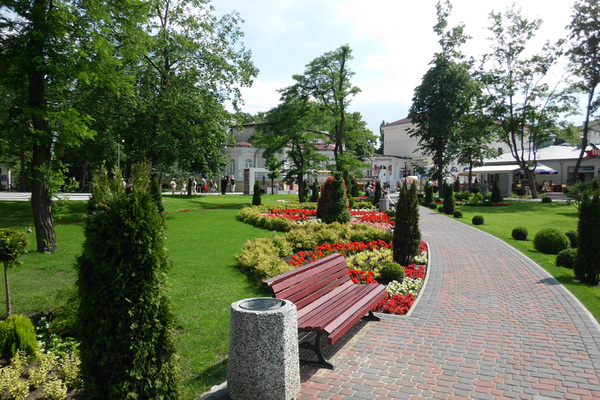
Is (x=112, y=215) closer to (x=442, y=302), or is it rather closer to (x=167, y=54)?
(x=442, y=302)

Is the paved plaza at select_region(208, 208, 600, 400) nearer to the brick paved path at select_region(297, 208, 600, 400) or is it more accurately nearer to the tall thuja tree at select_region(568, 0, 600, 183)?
the brick paved path at select_region(297, 208, 600, 400)

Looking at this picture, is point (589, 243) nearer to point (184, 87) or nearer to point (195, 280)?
point (195, 280)

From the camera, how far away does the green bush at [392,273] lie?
9.48 m

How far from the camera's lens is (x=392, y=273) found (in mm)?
9484

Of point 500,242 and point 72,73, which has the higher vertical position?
point 72,73

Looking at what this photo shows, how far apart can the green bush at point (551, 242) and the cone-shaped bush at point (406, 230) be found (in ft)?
17.7

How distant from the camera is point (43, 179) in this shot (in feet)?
33.9

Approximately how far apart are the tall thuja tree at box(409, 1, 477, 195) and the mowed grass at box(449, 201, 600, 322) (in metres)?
8.39

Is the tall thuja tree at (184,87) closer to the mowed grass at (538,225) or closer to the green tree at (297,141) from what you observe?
the green tree at (297,141)

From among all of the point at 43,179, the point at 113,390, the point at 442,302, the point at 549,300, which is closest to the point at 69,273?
the point at 43,179

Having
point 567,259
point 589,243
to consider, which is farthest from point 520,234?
point 589,243

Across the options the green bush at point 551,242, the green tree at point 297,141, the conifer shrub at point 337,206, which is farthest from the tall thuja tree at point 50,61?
the green tree at point 297,141

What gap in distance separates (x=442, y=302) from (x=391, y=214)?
13.9 metres

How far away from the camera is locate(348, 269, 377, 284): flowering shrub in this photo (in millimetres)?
9348
